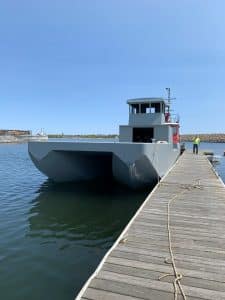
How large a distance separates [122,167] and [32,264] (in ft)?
23.3

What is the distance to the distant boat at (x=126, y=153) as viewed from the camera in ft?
39.0

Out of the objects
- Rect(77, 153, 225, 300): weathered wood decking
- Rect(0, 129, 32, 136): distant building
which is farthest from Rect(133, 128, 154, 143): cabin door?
Rect(0, 129, 32, 136): distant building

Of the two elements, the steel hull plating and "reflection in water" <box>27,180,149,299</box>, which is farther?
the steel hull plating

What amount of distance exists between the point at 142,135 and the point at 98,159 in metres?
3.10

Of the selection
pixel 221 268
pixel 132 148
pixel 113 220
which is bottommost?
pixel 113 220

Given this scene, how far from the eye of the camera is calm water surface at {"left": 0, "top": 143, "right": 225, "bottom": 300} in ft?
18.2

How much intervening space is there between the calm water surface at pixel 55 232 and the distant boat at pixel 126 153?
0.93 meters

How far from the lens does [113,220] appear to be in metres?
9.77

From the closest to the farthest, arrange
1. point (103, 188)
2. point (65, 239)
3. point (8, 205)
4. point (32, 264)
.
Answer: point (32, 264)
point (65, 239)
point (8, 205)
point (103, 188)

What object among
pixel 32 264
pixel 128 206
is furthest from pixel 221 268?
pixel 128 206

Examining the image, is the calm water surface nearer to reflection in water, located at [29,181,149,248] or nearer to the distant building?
reflection in water, located at [29,181,149,248]

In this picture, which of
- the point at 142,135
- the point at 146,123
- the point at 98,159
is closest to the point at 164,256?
the point at 98,159

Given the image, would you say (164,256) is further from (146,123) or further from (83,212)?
(146,123)

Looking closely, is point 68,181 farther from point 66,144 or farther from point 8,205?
point 8,205
